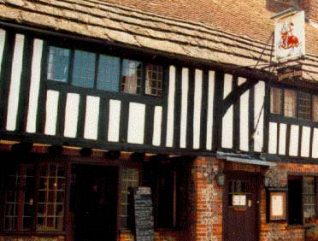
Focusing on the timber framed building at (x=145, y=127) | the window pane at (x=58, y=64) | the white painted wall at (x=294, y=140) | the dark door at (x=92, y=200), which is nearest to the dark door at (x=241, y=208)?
the timber framed building at (x=145, y=127)

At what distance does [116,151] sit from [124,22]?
3.03 m

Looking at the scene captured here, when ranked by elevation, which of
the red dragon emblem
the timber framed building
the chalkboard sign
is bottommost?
the chalkboard sign

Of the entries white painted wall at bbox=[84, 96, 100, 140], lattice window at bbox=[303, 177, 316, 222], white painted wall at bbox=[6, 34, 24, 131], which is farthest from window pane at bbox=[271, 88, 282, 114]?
white painted wall at bbox=[6, 34, 24, 131]

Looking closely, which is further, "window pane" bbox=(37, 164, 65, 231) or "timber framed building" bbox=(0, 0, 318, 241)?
"window pane" bbox=(37, 164, 65, 231)

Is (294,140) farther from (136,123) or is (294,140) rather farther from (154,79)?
(136,123)

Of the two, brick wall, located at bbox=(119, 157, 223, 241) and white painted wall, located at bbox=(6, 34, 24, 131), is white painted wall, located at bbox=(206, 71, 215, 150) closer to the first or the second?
brick wall, located at bbox=(119, 157, 223, 241)

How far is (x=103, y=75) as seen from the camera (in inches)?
383

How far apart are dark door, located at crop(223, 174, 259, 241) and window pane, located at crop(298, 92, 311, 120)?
2.32 m

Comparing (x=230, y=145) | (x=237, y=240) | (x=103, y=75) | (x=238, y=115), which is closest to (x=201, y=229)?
(x=237, y=240)

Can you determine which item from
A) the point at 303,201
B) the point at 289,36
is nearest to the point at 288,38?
the point at 289,36

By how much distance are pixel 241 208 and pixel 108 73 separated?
15.3ft

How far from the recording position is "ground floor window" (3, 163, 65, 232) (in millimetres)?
9141

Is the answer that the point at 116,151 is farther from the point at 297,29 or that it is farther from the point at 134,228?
the point at 297,29

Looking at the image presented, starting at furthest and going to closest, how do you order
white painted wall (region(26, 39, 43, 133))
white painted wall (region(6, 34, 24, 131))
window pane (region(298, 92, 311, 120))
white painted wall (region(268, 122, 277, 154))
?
window pane (region(298, 92, 311, 120))
white painted wall (region(268, 122, 277, 154))
white painted wall (region(26, 39, 43, 133))
white painted wall (region(6, 34, 24, 131))
